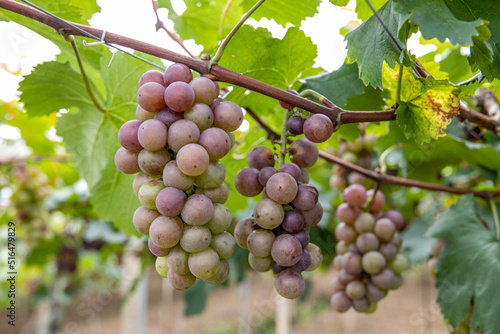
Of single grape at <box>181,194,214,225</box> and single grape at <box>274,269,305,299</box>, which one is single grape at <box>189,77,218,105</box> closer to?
single grape at <box>181,194,214,225</box>

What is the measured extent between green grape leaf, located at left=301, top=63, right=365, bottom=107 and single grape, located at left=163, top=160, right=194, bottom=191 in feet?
1.29

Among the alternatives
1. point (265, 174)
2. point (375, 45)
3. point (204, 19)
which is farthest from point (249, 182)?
point (204, 19)

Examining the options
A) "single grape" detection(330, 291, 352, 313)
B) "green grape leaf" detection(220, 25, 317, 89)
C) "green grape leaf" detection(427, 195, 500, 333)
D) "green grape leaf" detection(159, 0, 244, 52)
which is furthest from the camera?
"green grape leaf" detection(159, 0, 244, 52)

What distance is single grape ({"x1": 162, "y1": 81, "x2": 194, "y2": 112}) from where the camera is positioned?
0.52m

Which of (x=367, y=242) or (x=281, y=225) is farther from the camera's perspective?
(x=367, y=242)

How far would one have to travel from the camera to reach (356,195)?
0.97m

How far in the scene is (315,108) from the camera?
609mm

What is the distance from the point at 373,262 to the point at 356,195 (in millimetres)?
158

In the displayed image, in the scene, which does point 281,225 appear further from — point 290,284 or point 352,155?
point 352,155

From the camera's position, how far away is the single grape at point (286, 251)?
0.53 meters

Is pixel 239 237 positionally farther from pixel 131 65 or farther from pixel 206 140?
pixel 131 65

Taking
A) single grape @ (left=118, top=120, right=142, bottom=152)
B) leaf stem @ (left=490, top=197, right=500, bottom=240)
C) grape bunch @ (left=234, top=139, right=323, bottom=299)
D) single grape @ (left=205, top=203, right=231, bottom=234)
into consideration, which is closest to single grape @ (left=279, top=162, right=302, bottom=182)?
A: grape bunch @ (left=234, top=139, right=323, bottom=299)

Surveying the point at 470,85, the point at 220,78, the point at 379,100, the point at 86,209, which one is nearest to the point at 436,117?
Answer: the point at 470,85

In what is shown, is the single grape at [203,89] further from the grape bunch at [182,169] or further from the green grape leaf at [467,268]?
the green grape leaf at [467,268]
